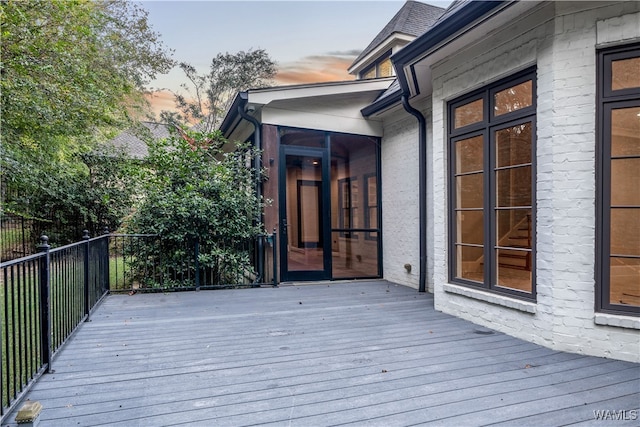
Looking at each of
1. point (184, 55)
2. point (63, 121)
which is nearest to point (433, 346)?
point (63, 121)

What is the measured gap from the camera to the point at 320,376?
2.53 meters

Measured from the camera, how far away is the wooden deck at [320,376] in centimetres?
202

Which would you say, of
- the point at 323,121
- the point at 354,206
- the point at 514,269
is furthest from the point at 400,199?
the point at 514,269

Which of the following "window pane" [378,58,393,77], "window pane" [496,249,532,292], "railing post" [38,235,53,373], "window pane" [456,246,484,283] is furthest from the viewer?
"window pane" [378,58,393,77]

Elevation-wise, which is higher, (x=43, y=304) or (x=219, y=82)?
(x=219, y=82)

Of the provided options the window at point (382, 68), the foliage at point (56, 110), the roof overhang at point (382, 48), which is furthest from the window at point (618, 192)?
the foliage at point (56, 110)

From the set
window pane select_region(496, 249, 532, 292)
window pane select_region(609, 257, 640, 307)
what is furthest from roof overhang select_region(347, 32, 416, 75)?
window pane select_region(609, 257, 640, 307)

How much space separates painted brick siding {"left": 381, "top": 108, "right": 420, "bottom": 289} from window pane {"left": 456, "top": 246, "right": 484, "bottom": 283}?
156cm

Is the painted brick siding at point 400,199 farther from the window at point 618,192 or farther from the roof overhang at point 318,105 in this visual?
the window at point 618,192

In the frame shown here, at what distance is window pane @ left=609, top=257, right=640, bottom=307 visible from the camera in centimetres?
283

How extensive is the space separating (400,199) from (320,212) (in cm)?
139

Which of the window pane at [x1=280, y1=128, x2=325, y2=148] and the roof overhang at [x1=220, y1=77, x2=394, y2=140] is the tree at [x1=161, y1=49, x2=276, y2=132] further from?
the window pane at [x1=280, y1=128, x2=325, y2=148]

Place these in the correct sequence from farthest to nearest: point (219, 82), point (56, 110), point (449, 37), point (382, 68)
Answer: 1. point (219, 82)
2. point (382, 68)
3. point (56, 110)
4. point (449, 37)

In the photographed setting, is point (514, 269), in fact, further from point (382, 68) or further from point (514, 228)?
point (382, 68)
